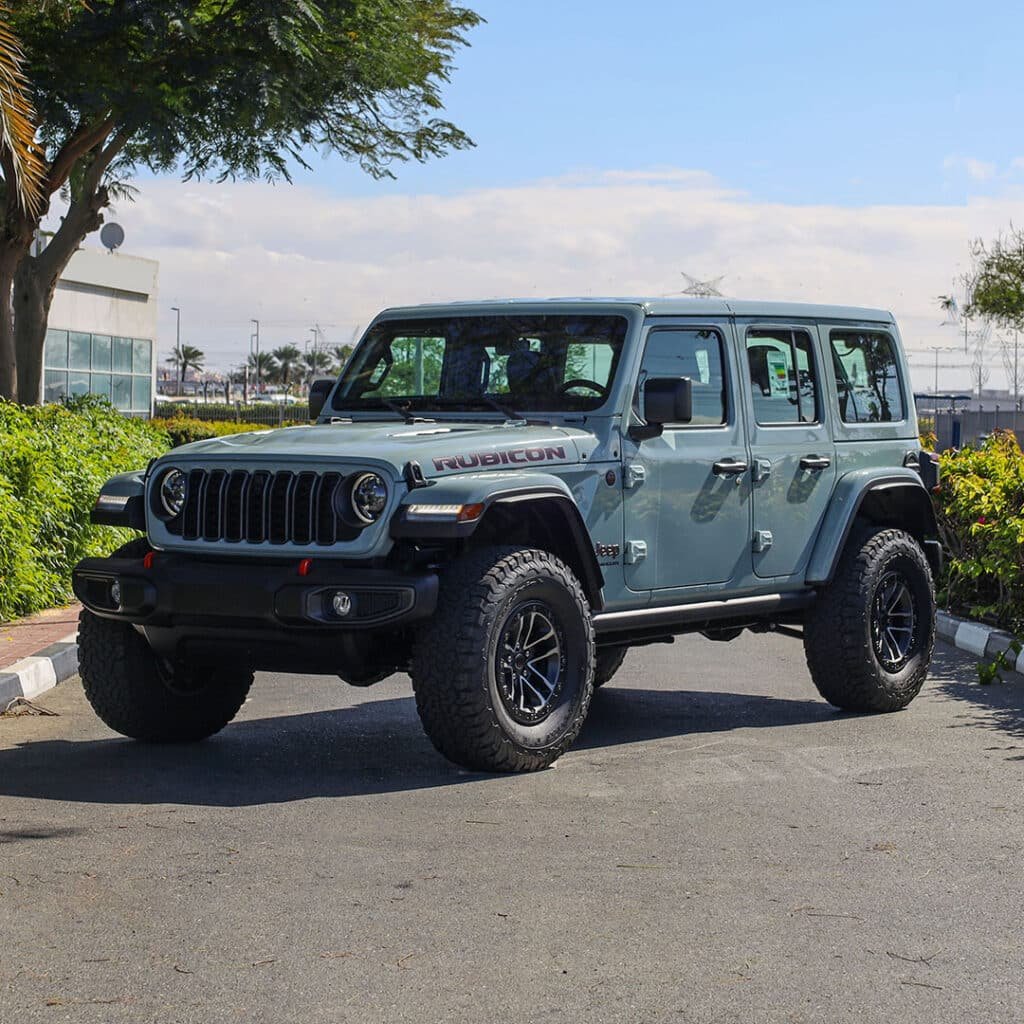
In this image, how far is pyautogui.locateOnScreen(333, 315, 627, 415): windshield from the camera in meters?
8.45

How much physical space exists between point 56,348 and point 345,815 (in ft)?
158

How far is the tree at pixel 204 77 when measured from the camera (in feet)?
63.4

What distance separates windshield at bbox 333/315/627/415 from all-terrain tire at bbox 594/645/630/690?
1.89 meters

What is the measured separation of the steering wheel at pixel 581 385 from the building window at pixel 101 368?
Result: 141 ft

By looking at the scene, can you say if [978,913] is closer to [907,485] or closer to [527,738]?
[527,738]

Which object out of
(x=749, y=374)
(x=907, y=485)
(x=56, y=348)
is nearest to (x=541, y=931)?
(x=749, y=374)

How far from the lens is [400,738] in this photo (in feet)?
28.1

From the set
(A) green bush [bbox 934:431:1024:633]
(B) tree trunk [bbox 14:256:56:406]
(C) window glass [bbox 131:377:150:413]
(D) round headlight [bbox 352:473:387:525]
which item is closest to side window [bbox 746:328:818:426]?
(D) round headlight [bbox 352:473:387:525]

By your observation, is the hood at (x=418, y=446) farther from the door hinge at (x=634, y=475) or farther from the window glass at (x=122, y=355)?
the window glass at (x=122, y=355)

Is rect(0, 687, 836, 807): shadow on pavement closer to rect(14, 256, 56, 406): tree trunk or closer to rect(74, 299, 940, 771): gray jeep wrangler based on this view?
rect(74, 299, 940, 771): gray jeep wrangler

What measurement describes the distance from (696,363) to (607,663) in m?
2.05

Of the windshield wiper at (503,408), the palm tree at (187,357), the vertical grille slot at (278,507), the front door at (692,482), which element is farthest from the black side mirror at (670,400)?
the palm tree at (187,357)

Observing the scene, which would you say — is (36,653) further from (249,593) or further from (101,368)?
(101,368)

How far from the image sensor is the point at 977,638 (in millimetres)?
12367
